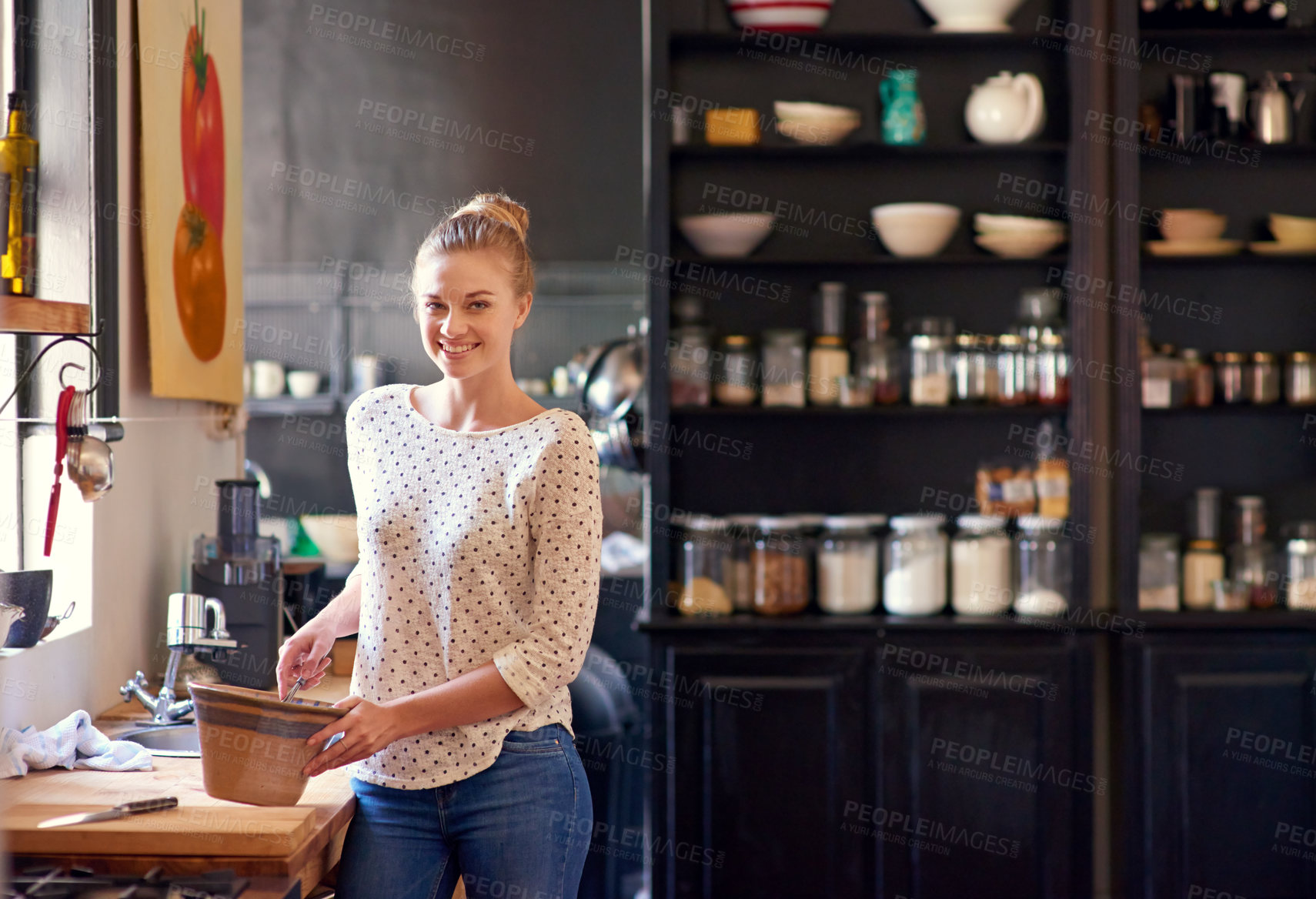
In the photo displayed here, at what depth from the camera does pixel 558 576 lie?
4.82 ft

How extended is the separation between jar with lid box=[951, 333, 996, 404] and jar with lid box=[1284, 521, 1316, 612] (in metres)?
0.88

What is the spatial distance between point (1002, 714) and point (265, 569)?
1824mm

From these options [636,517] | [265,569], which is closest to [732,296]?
[636,517]

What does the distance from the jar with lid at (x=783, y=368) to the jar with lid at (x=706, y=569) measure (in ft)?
1.17

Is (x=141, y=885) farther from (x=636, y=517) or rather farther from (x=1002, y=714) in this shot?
(x=636, y=517)

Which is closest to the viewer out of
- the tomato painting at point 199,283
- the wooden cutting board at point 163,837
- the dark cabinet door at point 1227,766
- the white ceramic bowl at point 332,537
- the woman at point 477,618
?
the wooden cutting board at point 163,837

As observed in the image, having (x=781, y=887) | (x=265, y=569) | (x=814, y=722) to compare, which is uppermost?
(x=265, y=569)

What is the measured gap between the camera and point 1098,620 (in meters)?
3.08

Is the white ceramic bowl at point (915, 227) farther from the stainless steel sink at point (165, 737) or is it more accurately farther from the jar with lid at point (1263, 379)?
the stainless steel sink at point (165, 737)

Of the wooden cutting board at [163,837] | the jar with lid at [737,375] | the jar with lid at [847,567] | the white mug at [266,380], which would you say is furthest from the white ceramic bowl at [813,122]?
the white mug at [266,380]

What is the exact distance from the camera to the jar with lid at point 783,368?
3.14 m

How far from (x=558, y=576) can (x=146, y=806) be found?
0.56 metres

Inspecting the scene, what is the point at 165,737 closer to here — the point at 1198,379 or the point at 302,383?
the point at 1198,379

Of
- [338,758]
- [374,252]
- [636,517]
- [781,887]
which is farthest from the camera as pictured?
[374,252]
